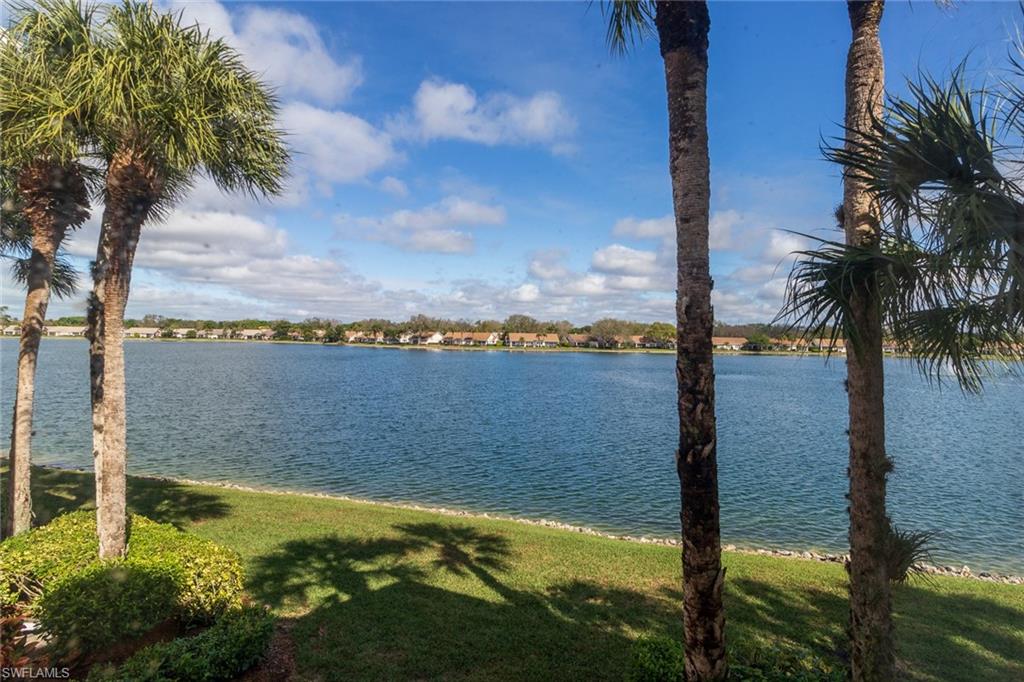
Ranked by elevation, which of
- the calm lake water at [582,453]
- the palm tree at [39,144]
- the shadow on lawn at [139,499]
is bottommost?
the calm lake water at [582,453]

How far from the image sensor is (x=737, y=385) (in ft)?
192

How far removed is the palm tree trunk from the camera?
166 inches

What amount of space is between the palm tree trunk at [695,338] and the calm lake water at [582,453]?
1.15 metres

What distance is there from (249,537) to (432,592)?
14.3 ft

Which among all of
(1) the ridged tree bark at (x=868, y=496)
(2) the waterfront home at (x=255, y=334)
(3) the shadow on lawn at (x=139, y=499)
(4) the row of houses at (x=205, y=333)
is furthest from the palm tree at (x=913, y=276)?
(2) the waterfront home at (x=255, y=334)

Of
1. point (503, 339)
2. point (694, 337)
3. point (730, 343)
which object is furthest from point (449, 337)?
point (694, 337)

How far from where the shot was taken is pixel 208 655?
16.7 ft

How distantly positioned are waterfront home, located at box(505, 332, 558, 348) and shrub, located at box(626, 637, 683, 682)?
492 feet

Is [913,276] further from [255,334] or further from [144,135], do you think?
[255,334]

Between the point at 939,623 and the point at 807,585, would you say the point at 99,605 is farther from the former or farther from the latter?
the point at 939,623

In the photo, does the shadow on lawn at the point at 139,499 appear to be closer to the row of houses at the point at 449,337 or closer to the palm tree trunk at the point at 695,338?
the palm tree trunk at the point at 695,338

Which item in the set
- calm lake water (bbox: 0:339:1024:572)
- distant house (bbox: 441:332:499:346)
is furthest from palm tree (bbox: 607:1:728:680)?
distant house (bbox: 441:332:499:346)

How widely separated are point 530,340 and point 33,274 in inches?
6079

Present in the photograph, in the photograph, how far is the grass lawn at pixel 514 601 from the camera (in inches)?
244
